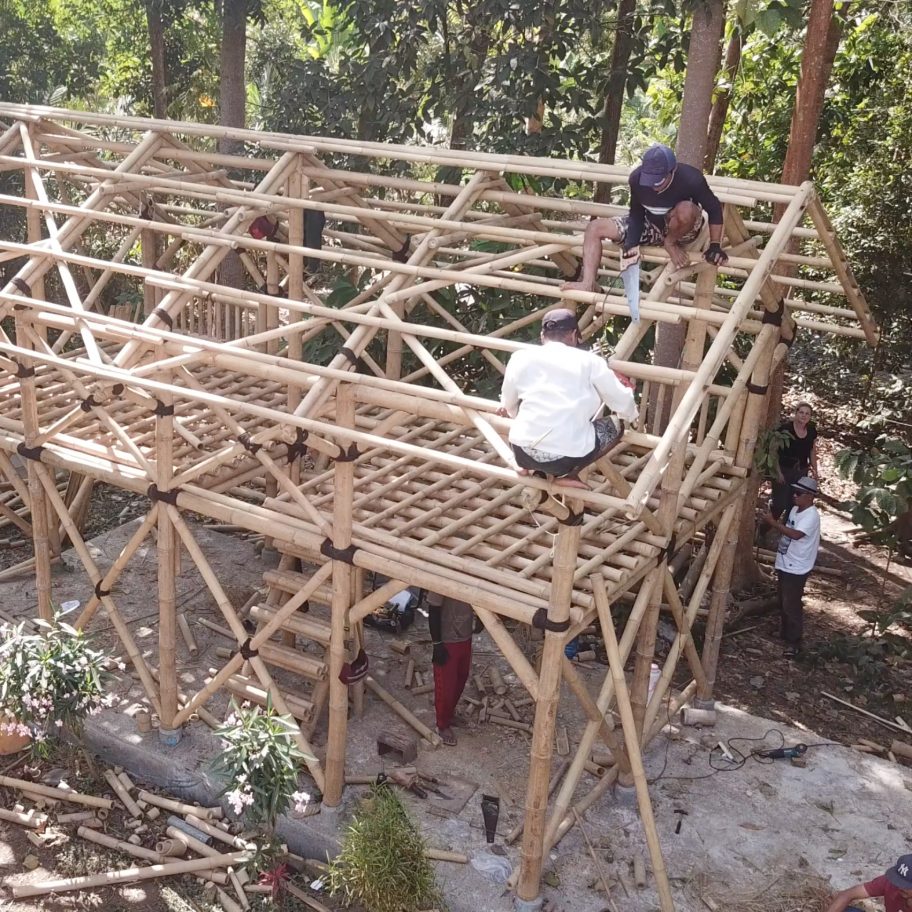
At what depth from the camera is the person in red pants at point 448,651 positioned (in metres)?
7.35

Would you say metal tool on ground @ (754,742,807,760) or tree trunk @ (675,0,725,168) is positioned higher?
tree trunk @ (675,0,725,168)

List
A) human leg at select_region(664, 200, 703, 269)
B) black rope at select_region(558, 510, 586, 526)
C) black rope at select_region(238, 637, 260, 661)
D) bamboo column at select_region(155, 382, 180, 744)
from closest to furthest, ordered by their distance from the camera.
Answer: black rope at select_region(558, 510, 586, 526)
human leg at select_region(664, 200, 703, 269)
bamboo column at select_region(155, 382, 180, 744)
black rope at select_region(238, 637, 260, 661)

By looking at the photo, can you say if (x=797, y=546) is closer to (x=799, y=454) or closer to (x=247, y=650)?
(x=799, y=454)

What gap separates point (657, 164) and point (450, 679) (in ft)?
13.4

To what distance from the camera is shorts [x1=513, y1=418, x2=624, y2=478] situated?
5.02 m

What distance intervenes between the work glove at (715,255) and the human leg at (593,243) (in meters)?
0.57

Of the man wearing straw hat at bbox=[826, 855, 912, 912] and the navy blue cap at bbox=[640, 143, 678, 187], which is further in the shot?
the navy blue cap at bbox=[640, 143, 678, 187]

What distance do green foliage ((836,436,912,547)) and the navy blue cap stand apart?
160 inches

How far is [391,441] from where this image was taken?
18.6ft

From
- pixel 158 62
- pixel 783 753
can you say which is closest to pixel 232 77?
pixel 158 62

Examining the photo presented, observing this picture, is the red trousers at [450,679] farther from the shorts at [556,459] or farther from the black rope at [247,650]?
the shorts at [556,459]

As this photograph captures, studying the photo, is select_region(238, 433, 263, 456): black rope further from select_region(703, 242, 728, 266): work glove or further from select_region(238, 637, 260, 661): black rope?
select_region(703, 242, 728, 266): work glove

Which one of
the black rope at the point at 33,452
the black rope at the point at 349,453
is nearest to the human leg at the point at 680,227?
the black rope at the point at 349,453

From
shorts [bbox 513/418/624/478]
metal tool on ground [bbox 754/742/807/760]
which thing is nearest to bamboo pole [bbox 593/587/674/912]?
shorts [bbox 513/418/624/478]
